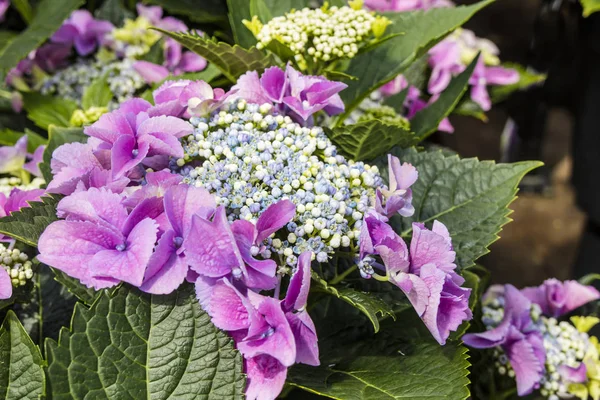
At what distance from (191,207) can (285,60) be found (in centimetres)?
26

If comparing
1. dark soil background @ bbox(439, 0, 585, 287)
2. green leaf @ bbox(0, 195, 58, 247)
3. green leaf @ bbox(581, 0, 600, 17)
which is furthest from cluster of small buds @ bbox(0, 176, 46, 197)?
dark soil background @ bbox(439, 0, 585, 287)

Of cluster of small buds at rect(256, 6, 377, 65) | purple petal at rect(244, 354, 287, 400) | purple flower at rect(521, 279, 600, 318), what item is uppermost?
cluster of small buds at rect(256, 6, 377, 65)

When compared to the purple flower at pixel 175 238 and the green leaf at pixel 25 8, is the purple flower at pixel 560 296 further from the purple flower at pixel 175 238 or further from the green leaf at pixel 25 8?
the green leaf at pixel 25 8

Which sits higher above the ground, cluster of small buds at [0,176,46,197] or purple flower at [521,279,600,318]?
cluster of small buds at [0,176,46,197]

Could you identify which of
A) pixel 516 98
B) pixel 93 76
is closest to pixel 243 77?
pixel 93 76

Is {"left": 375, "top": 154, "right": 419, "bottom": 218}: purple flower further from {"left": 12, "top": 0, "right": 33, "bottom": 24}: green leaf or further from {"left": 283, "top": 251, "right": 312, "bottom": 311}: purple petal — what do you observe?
{"left": 12, "top": 0, "right": 33, "bottom": 24}: green leaf

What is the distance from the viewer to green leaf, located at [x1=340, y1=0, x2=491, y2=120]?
2.46 feet

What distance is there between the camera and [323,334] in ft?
2.09

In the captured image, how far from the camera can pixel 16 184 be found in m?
0.68

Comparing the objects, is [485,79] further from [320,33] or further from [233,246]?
[233,246]

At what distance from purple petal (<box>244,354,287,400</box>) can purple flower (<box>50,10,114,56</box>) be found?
0.57 meters

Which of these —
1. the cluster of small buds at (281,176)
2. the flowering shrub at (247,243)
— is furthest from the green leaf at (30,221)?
the cluster of small buds at (281,176)

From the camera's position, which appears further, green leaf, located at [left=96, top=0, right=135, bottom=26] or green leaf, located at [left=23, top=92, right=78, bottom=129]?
green leaf, located at [left=96, top=0, right=135, bottom=26]

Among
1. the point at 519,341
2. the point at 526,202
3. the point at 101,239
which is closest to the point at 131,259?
the point at 101,239
